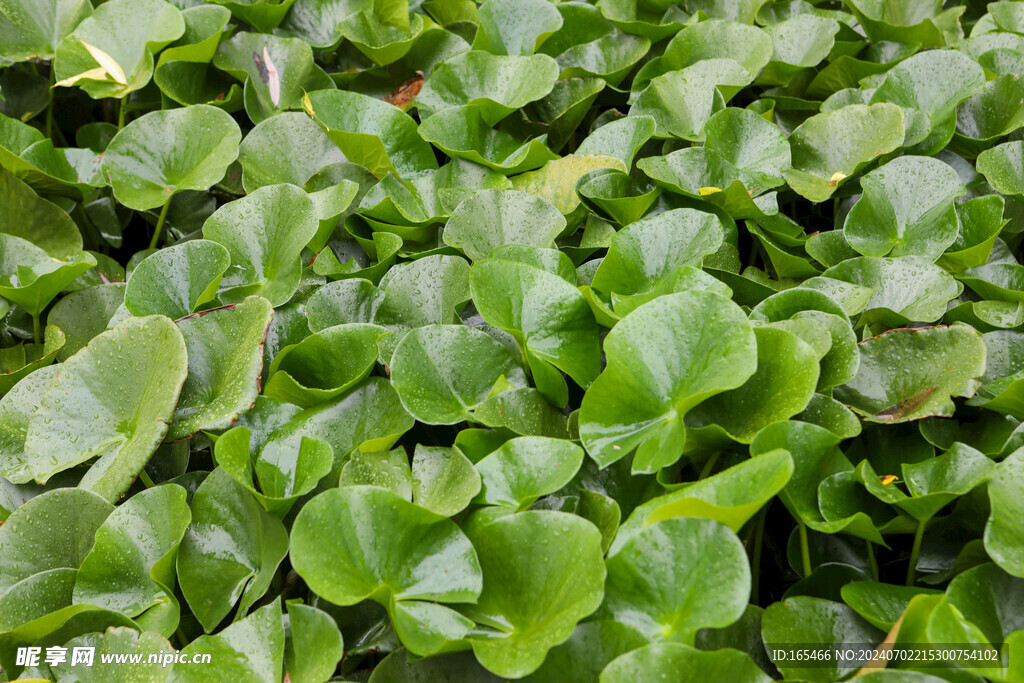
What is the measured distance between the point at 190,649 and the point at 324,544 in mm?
119

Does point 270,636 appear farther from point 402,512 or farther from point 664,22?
point 664,22

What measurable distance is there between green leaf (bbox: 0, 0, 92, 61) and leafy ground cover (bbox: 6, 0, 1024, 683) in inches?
3.7

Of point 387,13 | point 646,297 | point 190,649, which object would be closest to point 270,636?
point 190,649

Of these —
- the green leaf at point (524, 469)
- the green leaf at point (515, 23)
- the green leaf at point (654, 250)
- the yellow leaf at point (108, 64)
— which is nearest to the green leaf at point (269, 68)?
the yellow leaf at point (108, 64)

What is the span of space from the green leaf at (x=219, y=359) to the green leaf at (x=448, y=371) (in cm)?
12

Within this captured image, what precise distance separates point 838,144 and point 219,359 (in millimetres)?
699

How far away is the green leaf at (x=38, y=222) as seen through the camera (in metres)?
0.97

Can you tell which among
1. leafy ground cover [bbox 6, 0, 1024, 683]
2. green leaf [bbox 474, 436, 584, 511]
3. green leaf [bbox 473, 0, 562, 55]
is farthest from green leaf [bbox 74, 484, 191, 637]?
green leaf [bbox 473, 0, 562, 55]

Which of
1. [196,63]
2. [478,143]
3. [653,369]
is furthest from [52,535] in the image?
[196,63]

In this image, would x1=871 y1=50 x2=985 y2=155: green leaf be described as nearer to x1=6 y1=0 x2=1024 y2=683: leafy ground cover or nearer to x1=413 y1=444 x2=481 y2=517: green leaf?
x1=6 y1=0 x2=1024 y2=683: leafy ground cover

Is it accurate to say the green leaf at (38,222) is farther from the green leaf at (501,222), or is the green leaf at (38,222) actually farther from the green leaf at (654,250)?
the green leaf at (654,250)

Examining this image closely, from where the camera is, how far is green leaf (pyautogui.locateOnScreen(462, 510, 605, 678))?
0.51 meters

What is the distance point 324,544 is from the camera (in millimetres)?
555

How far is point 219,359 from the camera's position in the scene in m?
0.72
